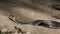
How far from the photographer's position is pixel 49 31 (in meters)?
1.44

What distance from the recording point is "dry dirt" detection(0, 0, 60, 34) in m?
1.42

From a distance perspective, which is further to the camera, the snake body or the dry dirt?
the snake body

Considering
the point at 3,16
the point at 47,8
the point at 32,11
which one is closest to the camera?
the point at 3,16

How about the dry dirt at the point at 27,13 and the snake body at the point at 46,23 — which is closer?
the dry dirt at the point at 27,13

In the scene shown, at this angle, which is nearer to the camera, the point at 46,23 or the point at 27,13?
the point at 46,23

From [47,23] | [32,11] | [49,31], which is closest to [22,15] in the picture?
[32,11]

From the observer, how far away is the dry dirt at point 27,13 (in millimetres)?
1423

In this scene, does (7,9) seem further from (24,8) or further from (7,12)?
(24,8)

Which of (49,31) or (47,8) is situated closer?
(49,31)

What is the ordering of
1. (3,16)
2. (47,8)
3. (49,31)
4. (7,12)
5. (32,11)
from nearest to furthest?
(49,31)
(3,16)
(7,12)
(32,11)
(47,8)

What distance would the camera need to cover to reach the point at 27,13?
179 centimetres

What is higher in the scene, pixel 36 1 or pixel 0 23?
pixel 36 1

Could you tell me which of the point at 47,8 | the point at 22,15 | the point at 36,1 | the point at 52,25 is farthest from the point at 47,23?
the point at 36,1

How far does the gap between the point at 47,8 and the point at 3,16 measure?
0.64 m
